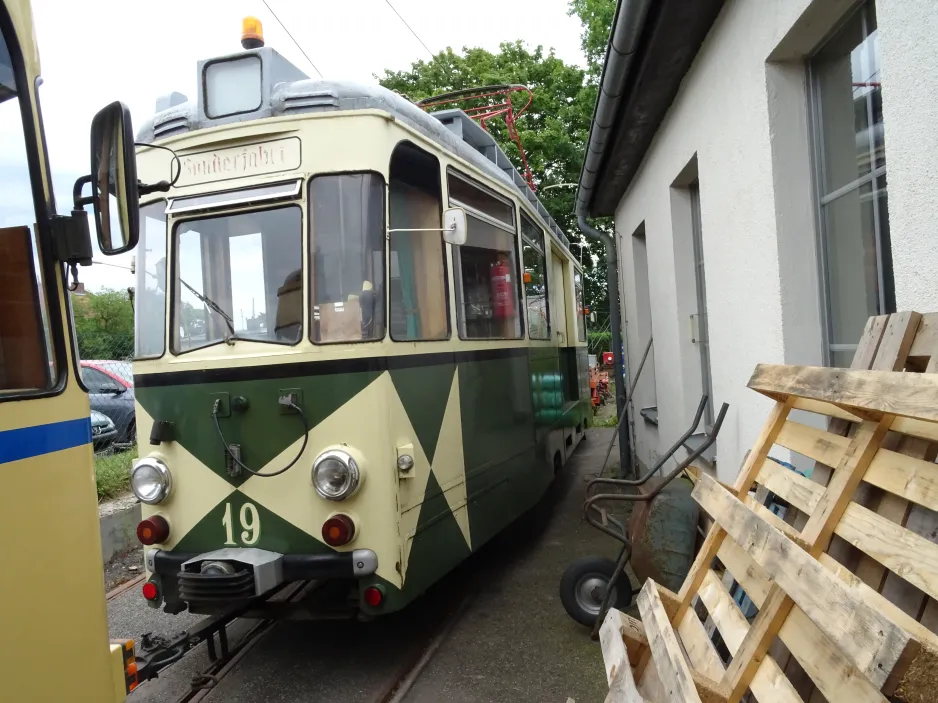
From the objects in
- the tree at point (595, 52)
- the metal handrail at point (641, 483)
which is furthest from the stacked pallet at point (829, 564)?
the tree at point (595, 52)

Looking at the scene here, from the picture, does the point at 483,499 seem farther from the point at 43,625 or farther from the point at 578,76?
the point at 578,76

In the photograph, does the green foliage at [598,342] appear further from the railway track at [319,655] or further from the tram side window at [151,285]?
the tram side window at [151,285]

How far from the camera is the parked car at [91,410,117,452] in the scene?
8586 millimetres

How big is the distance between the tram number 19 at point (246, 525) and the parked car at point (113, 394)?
21.9 feet

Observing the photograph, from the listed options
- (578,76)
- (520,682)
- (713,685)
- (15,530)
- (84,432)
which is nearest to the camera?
(15,530)

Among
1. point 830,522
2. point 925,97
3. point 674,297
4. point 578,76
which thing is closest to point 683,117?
point 674,297

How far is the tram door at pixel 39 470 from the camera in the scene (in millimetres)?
1786

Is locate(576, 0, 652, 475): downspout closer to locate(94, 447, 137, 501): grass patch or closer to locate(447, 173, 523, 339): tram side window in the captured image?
locate(447, 173, 523, 339): tram side window

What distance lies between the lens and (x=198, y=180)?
152 inches

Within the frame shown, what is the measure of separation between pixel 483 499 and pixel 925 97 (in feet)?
10.9

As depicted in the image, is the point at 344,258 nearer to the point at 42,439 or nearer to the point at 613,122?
the point at 42,439

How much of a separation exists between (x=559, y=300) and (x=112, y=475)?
5.10m

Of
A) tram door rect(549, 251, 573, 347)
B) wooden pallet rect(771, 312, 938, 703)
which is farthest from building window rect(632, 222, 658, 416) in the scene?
wooden pallet rect(771, 312, 938, 703)

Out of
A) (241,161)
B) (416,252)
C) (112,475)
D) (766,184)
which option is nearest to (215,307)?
(241,161)
